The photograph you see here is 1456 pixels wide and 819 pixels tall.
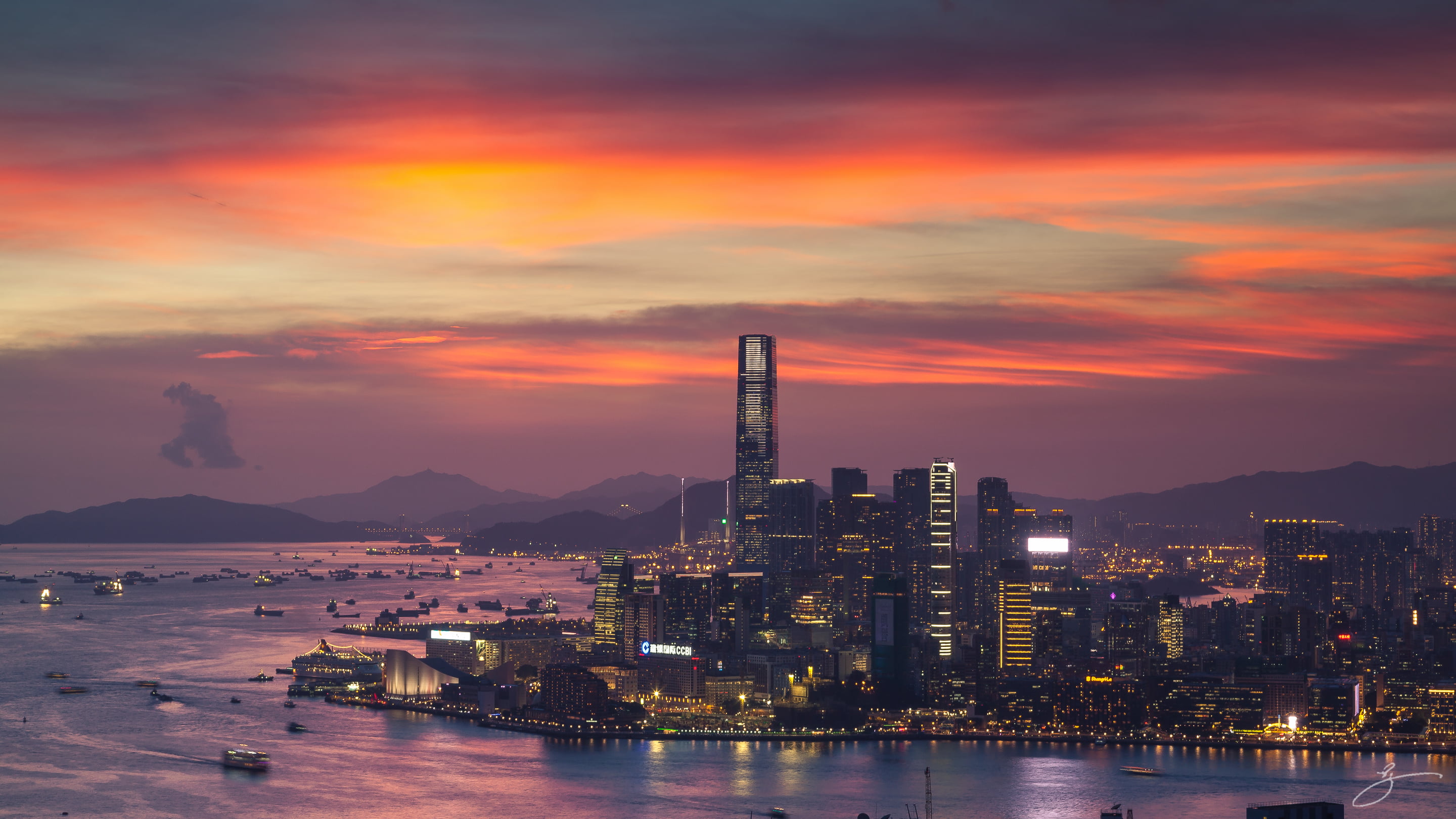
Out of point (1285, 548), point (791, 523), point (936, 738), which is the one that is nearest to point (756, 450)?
point (791, 523)

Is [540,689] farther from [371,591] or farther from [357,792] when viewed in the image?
[371,591]

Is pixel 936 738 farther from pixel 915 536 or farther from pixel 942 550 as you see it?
pixel 915 536

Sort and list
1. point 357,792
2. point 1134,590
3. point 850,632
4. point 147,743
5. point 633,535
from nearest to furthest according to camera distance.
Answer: point 357,792 → point 147,743 → point 850,632 → point 1134,590 → point 633,535

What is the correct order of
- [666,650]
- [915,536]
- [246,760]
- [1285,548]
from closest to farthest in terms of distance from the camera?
[246,760], [666,650], [915,536], [1285,548]

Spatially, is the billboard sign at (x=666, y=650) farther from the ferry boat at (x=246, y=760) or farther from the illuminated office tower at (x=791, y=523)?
the illuminated office tower at (x=791, y=523)

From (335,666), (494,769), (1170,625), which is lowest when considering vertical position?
(494,769)

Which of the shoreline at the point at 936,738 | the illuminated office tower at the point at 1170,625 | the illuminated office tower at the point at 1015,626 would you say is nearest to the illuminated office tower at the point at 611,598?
the illuminated office tower at the point at 1015,626

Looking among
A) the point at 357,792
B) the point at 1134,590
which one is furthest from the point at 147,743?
the point at 1134,590
